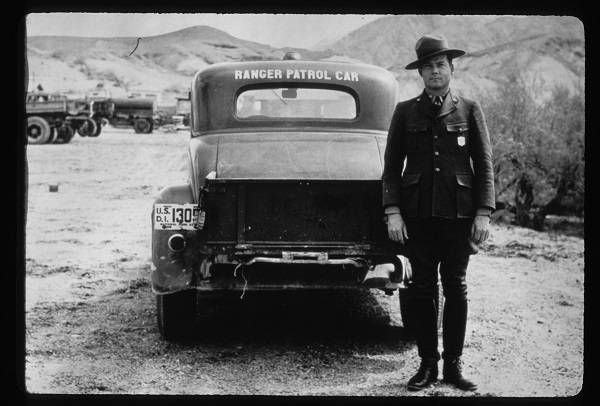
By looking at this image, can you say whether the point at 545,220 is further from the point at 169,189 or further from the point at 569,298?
the point at 169,189

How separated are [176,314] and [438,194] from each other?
1.97 meters

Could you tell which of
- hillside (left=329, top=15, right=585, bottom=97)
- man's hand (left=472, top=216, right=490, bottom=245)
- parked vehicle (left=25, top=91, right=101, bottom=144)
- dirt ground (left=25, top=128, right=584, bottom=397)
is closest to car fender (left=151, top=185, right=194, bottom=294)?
dirt ground (left=25, top=128, right=584, bottom=397)

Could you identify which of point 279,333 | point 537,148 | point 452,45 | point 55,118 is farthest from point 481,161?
point 55,118

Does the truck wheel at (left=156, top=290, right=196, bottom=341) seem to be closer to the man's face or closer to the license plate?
the license plate

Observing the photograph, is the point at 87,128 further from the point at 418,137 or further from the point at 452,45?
the point at 418,137

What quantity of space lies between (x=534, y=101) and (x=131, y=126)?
18.6 m

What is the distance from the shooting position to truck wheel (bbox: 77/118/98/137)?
20828 mm

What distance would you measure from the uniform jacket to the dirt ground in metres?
1.04

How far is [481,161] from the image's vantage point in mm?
3971

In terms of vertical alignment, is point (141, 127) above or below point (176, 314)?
above

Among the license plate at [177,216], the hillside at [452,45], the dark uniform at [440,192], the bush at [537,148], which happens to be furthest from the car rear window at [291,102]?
the bush at [537,148]

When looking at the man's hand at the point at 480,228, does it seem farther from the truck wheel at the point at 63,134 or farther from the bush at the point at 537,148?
the truck wheel at the point at 63,134

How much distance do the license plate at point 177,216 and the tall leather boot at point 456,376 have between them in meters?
1.71

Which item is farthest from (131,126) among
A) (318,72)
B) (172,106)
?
(318,72)
